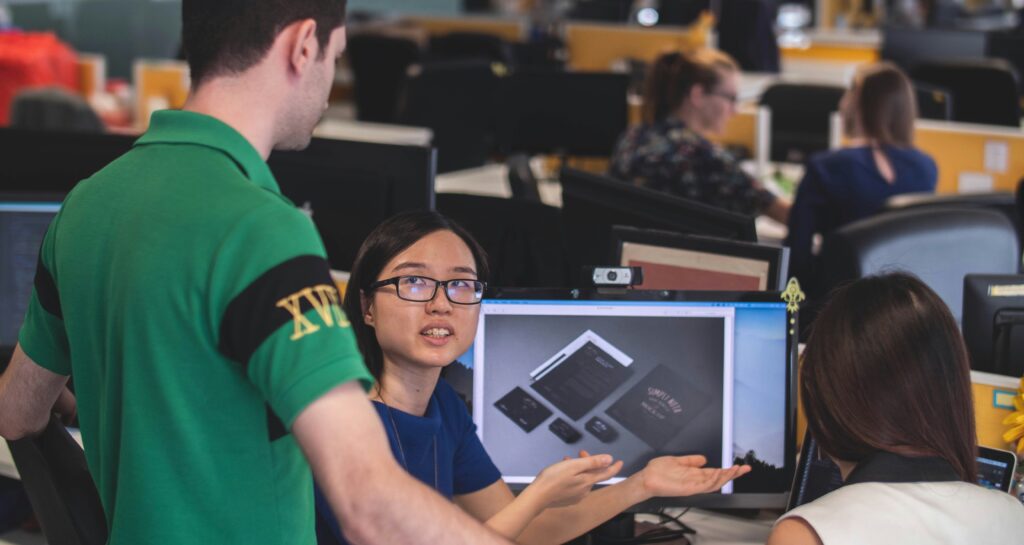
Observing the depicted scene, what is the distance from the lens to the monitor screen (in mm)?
2572

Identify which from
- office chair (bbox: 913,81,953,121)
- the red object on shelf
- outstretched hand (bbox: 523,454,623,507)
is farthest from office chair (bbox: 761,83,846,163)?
outstretched hand (bbox: 523,454,623,507)

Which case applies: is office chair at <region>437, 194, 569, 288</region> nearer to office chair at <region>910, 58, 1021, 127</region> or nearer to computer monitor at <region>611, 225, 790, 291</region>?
computer monitor at <region>611, 225, 790, 291</region>

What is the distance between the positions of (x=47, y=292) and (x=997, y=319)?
1418mm

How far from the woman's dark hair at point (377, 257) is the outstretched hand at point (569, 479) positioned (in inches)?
10.9

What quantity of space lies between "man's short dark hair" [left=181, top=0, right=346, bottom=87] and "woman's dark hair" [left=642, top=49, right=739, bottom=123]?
2.84 metres

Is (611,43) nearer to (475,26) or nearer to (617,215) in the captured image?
(475,26)

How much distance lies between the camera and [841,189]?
3.91 metres

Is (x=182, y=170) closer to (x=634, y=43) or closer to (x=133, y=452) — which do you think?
(x=133, y=452)

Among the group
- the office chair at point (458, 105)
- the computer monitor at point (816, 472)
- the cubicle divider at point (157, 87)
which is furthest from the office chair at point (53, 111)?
the computer monitor at point (816, 472)

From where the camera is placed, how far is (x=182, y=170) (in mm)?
1244

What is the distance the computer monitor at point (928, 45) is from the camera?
697cm

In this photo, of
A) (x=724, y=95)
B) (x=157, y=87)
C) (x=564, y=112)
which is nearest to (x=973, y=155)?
(x=724, y=95)

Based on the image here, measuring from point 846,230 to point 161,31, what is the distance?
7213mm

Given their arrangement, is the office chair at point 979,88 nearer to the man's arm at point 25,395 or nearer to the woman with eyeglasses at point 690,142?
the woman with eyeglasses at point 690,142
